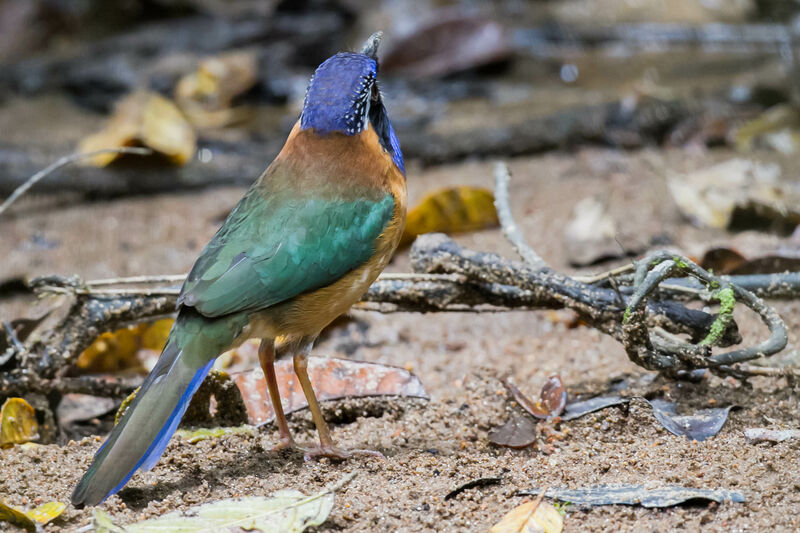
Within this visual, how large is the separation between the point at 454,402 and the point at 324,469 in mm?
786

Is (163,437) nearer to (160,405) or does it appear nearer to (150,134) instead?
(160,405)

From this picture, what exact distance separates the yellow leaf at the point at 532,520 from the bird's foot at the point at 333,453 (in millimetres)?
758

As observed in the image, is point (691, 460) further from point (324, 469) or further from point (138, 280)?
point (138, 280)

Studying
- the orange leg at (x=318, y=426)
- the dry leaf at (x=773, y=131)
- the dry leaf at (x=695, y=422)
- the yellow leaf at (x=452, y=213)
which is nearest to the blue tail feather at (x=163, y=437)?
the orange leg at (x=318, y=426)

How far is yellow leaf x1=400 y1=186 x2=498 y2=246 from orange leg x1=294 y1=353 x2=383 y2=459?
5.56ft

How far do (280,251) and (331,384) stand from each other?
2.61 feet

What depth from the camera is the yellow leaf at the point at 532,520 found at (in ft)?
9.27

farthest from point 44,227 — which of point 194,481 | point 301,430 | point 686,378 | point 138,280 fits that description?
point 686,378

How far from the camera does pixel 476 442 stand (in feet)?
12.1

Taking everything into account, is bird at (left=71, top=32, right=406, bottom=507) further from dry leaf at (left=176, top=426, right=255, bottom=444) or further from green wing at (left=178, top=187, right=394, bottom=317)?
dry leaf at (left=176, top=426, right=255, bottom=444)

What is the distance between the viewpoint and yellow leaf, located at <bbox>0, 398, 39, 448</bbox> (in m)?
3.60

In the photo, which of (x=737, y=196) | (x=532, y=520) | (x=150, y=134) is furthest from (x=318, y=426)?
(x=150, y=134)

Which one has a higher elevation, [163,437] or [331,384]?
[163,437]

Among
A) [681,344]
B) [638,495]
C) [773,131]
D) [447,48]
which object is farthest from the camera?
[447,48]
